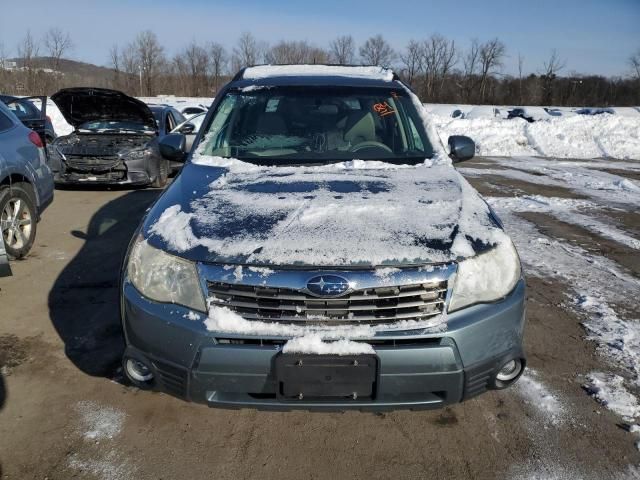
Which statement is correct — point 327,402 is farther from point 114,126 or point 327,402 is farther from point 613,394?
point 114,126

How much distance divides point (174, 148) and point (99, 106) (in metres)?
5.94

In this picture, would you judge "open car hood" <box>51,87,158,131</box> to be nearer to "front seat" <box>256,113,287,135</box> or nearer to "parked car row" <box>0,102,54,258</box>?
"parked car row" <box>0,102,54,258</box>

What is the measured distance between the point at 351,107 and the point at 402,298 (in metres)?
1.99

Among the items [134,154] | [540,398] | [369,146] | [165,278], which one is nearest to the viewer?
[165,278]

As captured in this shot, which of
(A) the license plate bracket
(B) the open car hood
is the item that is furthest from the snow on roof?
(B) the open car hood

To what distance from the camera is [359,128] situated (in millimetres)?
3623

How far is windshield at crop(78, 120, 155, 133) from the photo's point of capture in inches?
356

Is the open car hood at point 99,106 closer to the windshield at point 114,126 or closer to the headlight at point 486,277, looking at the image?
the windshield at point 114,126

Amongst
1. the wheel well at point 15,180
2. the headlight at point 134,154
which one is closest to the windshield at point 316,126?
the wheel well at point 15,180

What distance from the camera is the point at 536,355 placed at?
3.26 m

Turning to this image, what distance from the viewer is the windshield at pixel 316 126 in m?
3.42

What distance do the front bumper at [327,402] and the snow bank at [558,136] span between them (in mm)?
14458

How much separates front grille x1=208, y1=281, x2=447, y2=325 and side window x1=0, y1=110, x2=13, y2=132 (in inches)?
160

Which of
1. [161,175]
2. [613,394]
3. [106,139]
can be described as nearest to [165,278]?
[613,394]
